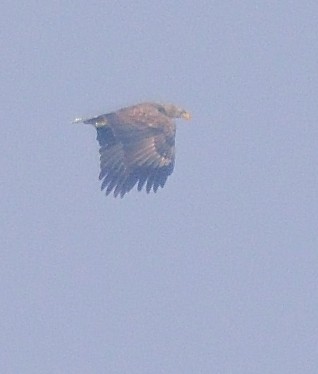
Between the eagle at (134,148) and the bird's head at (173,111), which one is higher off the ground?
the bird's head at (173,111)

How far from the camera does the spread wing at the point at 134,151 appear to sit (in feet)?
110

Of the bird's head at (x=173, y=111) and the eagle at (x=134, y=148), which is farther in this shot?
the bird's head at (x=173, y=111)

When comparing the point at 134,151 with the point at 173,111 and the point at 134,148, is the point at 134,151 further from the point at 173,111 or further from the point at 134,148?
the point at 173,111

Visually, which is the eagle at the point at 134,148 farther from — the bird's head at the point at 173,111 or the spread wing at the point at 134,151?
the bird's head at the point at 173,111

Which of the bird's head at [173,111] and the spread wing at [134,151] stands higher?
the bird's head at [173,111]

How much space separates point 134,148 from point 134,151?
53 millimetres

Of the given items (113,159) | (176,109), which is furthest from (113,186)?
(176,109)

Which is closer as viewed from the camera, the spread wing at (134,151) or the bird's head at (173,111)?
the spread wing at (134,151)

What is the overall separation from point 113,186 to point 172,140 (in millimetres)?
1129

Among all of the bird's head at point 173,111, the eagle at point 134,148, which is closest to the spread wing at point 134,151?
the eagle at point 134,148

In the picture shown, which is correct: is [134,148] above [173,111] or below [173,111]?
below

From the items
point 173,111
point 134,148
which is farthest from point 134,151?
point 173,111

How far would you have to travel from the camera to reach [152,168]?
33469mm

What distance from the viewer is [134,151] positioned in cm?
3362
